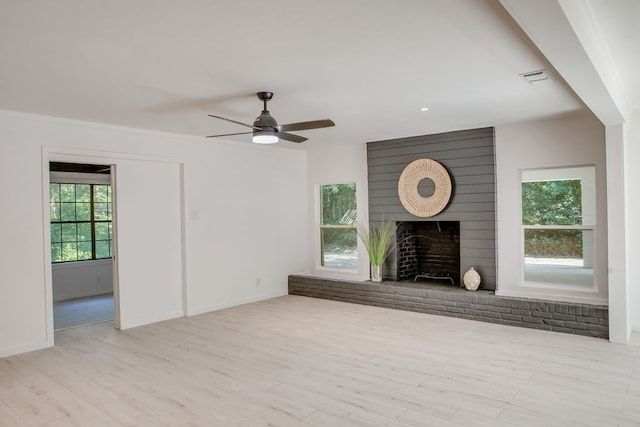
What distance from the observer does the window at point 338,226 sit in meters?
7.21

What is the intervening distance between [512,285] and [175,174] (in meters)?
4.62

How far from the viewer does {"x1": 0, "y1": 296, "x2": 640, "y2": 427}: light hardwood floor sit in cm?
300

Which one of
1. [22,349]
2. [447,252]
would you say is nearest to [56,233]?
[22,349]

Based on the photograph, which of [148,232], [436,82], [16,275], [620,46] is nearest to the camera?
[620,46]

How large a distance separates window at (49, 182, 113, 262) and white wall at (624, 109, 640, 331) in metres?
8.23

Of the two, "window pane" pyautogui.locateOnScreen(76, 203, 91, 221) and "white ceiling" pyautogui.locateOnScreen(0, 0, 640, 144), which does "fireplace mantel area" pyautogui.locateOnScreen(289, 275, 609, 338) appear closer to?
"white ceiling" pyautogui.locateOnScreen(0, 0, 640, 144)

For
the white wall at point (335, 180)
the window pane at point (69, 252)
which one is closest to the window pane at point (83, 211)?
the window pane at point (69, 252)

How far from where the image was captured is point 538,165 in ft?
17.6

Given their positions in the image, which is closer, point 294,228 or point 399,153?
point 399,153

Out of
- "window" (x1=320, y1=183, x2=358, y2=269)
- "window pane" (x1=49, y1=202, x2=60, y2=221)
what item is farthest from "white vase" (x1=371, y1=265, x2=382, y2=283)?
"window pane" (x1=49, y1=202, x2=60, y2=221)

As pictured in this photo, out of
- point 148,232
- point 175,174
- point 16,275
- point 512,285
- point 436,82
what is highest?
point 436,82

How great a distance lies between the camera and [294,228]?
24.6 ft

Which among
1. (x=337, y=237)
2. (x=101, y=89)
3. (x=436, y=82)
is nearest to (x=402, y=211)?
(x=337, y=237)

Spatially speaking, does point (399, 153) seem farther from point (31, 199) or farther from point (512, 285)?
point (31, 199)
